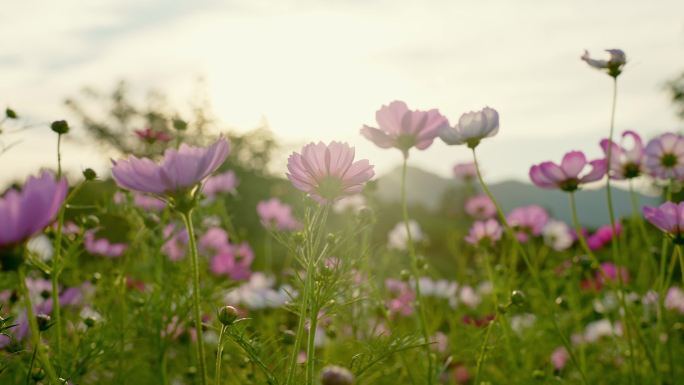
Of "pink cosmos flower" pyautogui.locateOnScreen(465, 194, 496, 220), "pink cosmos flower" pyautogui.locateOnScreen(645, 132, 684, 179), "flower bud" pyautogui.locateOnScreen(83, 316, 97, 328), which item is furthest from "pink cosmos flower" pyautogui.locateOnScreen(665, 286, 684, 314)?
"flower bud" pyautogui.locateOnScreen(83, 316, 97, 328)

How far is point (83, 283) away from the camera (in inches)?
78.2

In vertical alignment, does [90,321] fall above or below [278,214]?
above

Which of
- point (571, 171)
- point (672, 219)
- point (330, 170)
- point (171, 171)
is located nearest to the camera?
point (171, 171)

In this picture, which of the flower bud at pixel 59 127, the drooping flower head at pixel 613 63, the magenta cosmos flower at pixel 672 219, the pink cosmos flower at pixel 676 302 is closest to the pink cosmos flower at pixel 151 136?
the flower bud at pixel 59 127

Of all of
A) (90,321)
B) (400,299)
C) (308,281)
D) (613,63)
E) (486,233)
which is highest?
(613,63)

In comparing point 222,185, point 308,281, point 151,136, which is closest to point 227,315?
point 308,281

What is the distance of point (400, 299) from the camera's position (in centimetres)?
194

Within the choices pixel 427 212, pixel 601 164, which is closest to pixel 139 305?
pixel 601 164

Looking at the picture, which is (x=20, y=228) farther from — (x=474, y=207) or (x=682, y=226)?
(x=474, y=207)

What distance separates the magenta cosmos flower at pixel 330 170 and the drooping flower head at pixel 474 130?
277mm

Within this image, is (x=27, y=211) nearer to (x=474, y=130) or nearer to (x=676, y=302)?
(x=474, y=130)

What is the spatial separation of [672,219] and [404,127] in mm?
417

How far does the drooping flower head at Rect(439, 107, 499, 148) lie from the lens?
40.4 inches

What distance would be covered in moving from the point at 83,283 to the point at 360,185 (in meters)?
1.48
